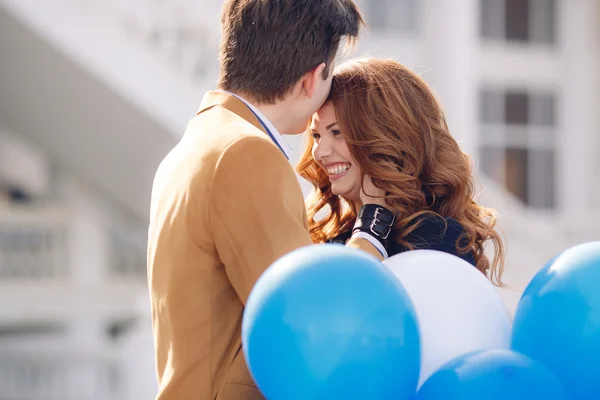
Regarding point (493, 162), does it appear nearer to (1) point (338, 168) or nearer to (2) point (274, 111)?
(1) point (338, 168)

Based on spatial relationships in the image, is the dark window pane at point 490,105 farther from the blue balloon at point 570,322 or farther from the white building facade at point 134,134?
the blue balloon at point 570,322

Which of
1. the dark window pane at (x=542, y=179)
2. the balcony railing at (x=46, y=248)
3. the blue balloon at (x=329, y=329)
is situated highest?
the blue balloon at (x=329, y=329)

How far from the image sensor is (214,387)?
2.00 m

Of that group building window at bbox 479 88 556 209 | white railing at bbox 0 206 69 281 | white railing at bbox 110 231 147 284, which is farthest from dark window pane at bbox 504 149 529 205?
white railing at bbox 0 206 69 281

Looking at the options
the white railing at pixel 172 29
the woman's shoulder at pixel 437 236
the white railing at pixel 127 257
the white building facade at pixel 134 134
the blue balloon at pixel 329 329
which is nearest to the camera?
the blue balloon at pixel 329 329

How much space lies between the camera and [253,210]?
6.24 feet

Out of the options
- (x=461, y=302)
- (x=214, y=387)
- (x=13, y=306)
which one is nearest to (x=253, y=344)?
(x=214, y=387)

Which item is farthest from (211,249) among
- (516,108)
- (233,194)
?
(516,108)

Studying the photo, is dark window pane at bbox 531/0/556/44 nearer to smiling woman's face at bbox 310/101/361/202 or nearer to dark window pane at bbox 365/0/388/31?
dark window pane at bbox 365/0/388/31

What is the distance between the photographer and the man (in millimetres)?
1916

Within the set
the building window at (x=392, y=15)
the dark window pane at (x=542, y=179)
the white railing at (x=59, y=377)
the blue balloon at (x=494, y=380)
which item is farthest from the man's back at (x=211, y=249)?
the dark window pane at (x=542, y=179)

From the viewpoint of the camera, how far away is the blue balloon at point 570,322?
5.99ft

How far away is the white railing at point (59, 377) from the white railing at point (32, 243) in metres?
2.04

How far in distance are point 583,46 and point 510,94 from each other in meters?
1.15
